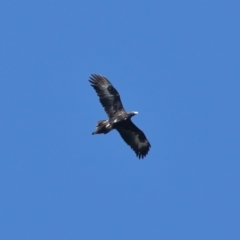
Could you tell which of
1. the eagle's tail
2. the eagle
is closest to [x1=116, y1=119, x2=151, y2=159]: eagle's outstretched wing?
the eagle

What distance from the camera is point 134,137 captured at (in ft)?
177

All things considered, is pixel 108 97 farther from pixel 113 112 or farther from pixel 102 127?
pixel 102 127

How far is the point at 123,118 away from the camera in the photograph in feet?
172

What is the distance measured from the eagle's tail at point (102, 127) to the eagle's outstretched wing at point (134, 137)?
125 centimetres

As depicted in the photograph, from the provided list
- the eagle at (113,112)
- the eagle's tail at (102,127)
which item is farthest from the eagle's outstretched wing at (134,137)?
the eagle's tail at (102,127)

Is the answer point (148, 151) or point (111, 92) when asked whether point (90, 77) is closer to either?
point (111, 92)

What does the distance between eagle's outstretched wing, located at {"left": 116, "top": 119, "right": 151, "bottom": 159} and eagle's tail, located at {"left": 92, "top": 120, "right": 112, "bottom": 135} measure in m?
1.25

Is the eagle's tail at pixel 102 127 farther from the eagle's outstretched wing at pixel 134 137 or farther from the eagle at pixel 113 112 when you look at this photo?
the eagle's outstretched wing at pixel 134 137

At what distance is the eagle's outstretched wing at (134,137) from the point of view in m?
53.2

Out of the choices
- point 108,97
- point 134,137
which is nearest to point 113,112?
point 108,97

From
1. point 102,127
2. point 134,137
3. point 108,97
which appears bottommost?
point 102,127

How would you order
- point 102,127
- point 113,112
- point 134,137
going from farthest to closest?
point 134,137
point 113,112
point 102,127

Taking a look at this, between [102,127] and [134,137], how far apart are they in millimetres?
2888

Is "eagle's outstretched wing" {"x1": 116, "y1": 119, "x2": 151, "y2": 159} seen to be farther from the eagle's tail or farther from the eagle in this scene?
the eagle's tail
